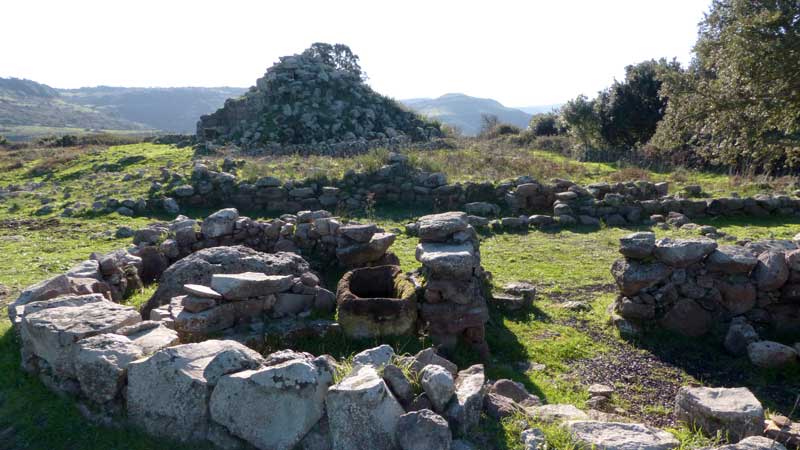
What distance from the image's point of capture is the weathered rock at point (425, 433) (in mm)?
3617

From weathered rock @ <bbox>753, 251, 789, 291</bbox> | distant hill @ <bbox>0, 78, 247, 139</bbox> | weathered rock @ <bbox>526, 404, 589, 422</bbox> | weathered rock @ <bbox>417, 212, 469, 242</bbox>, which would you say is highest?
weathered rock @ <bbox>417, 212, 469, 242</bbox>

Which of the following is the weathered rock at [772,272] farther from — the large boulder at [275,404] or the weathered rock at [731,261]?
the large boulder at [275,404]

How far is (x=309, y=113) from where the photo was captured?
26422 millimetres

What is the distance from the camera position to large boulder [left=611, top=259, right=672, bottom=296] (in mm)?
7164

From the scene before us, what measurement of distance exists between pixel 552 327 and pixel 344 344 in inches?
113

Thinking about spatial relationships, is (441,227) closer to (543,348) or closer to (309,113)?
(543,348)

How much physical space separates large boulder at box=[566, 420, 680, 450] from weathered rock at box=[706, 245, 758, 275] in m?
3.75

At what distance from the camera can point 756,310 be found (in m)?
7.05

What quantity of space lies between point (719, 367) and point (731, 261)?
54.0 inches

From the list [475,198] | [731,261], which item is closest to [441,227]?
[731,261]

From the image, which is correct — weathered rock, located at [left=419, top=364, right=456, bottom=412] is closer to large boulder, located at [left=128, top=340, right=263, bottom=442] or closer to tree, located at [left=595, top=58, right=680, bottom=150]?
large boulder, located at [left=128, top=340, right=263, bottom=442]

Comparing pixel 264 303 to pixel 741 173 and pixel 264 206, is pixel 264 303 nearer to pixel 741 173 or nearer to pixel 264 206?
pixel 264 206

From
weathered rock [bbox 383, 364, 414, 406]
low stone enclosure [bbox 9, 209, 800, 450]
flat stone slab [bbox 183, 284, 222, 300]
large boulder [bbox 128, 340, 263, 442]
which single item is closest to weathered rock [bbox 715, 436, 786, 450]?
low stone enclosure [bbox 9, 209, 800, 450]

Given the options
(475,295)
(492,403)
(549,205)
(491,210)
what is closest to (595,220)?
(549,205)
